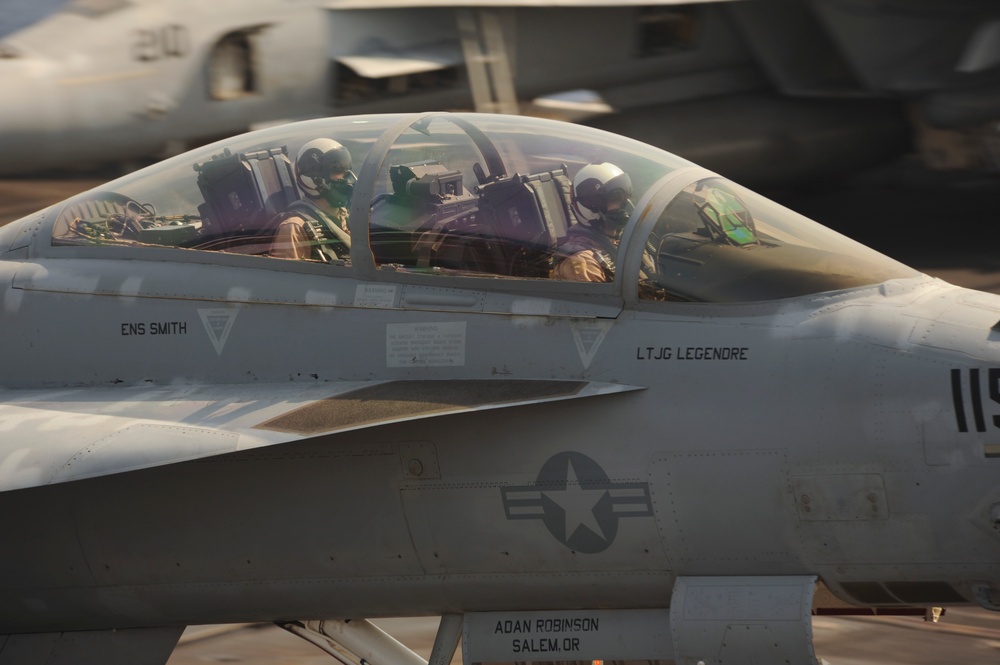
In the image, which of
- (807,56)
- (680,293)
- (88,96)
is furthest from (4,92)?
(680,293)

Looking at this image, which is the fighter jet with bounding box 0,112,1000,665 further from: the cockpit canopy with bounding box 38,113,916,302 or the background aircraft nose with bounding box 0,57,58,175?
the background aircraft nose with bounding box 0,57,58,175

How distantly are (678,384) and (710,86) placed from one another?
612 inches

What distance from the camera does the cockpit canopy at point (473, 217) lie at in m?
5.16


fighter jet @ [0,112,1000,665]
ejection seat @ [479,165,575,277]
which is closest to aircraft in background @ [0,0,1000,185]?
fighter jet @ [0,112,1000,665]

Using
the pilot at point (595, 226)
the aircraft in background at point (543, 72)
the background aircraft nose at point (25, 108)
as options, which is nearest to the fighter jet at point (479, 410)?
the pilot at point (595, 226)

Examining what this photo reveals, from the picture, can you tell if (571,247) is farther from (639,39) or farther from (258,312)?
(639,39)

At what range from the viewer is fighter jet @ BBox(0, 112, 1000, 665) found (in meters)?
4.73

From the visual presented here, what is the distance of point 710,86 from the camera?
1977 cm

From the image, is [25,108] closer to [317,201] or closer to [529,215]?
[317,201]

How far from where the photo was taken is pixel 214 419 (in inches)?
207

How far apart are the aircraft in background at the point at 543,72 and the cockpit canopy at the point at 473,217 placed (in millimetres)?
11845

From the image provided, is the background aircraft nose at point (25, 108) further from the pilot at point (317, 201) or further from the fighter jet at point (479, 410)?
the pilot at point (317, 201)

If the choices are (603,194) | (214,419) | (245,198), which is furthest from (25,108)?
(603,194)

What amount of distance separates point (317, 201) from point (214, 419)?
109cm
